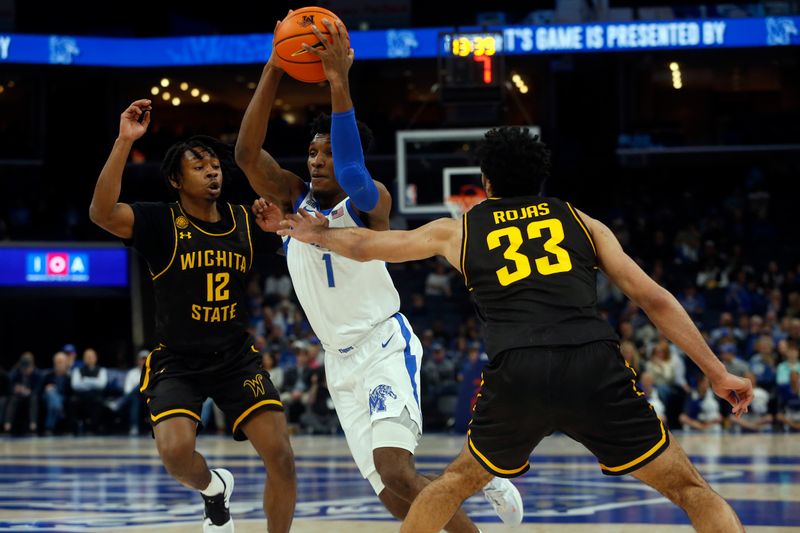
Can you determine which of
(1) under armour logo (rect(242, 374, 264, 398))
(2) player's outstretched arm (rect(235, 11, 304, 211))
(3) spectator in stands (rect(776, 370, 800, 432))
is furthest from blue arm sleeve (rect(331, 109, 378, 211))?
(3) spectator in stands (rect(776, 370, 800, 432))

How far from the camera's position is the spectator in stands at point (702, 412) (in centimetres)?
1554

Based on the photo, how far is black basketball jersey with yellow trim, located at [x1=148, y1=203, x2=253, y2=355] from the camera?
5.89 meters

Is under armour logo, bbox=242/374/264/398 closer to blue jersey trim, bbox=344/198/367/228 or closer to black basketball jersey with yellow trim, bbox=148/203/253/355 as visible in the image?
black basketball jersey with yellow trim, bbox=148/203/253/355

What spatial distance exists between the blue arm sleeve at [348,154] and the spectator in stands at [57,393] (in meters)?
13.9

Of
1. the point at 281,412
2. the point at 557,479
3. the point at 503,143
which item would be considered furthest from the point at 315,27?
the point at 557,479

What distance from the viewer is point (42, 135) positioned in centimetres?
2520

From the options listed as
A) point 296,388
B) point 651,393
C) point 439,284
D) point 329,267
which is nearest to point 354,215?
point 329,267

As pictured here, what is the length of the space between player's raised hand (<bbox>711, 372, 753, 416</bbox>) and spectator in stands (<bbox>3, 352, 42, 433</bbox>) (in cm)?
1513

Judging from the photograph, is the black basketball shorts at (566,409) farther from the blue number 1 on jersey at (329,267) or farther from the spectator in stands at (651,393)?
the spectator in stands at (651,393)

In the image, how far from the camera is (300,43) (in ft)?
17.6

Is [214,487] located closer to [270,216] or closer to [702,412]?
[270,216]

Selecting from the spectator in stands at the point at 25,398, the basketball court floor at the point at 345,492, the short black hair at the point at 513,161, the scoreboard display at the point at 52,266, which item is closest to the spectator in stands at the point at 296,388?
the basketball court floor at the point at 345,492

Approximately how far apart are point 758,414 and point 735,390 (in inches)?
460

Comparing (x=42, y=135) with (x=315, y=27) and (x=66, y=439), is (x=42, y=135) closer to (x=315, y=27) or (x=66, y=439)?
(x=66, y=439)
